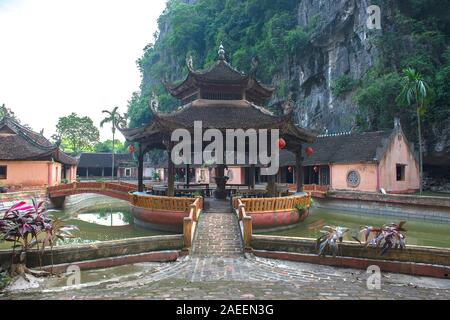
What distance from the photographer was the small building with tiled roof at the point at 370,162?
946 inches

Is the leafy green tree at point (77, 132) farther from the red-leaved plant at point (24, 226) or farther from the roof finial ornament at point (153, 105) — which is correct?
the red-leaved plant at point (24, 226)

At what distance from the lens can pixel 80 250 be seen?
8.06m

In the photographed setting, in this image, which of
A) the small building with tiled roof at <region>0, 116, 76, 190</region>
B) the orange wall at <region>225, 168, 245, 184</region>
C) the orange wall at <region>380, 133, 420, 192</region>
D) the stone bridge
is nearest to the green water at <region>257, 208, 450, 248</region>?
the orange wall at <region>380, 133, 420, 192</region>

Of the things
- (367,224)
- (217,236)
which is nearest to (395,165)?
(367,224)

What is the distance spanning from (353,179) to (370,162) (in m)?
2.18

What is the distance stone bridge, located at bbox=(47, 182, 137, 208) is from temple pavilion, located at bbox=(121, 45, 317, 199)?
17.3 ft

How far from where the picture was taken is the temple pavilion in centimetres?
1559

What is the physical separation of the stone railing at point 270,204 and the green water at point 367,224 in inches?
45.4

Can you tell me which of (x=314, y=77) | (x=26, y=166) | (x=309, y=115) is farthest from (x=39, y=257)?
(x=314, y=77)

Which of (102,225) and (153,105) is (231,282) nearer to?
(153,105)

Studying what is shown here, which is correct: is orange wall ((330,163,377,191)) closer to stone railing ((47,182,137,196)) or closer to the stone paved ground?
stone railing ((47,182,137,196))

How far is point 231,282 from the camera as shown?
650 cm

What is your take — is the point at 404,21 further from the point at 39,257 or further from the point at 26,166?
the point at 26,166

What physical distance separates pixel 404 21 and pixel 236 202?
29591 mm
